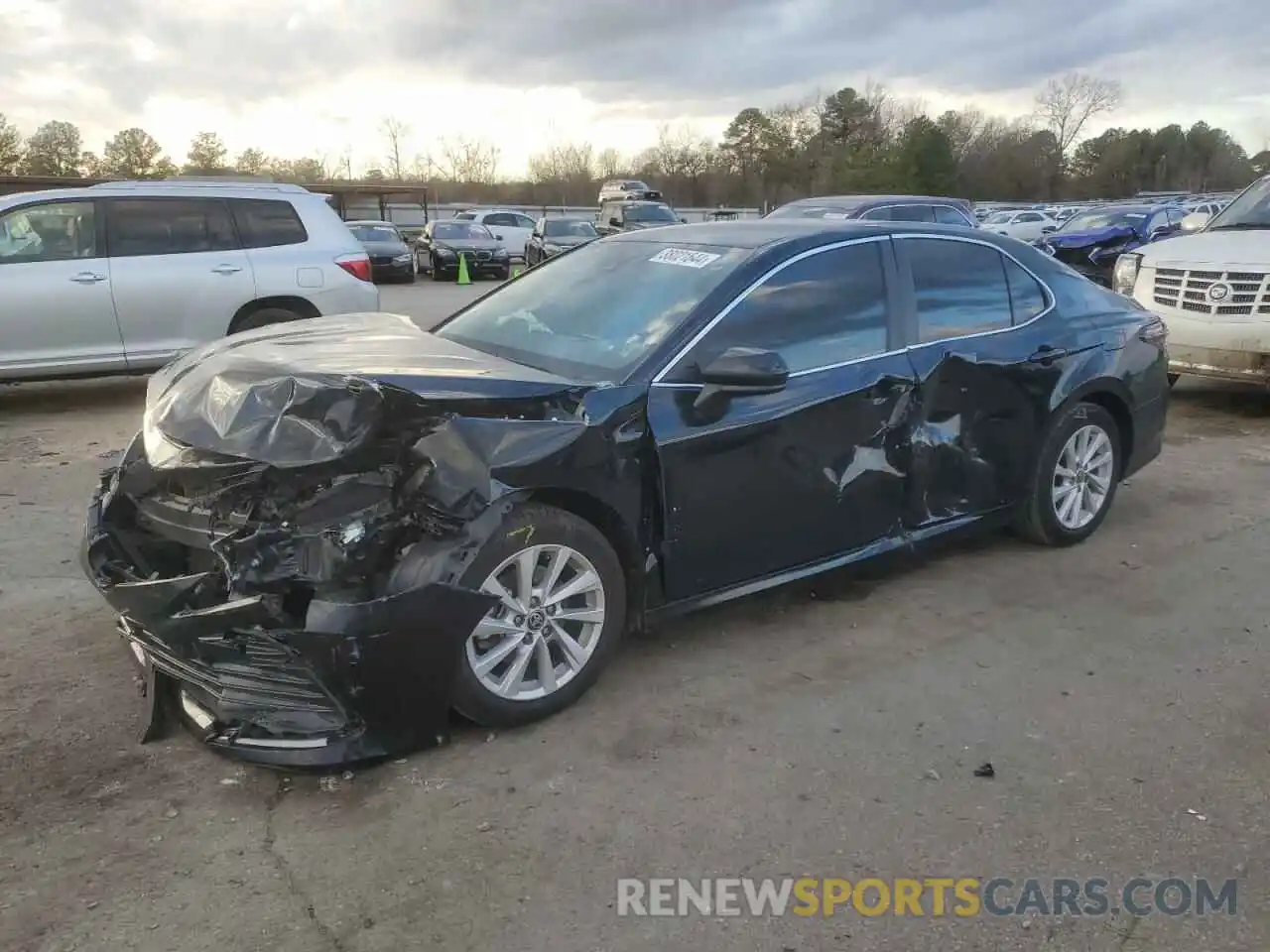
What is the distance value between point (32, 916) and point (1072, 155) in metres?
96.6

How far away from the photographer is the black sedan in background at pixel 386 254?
23312 millimetres

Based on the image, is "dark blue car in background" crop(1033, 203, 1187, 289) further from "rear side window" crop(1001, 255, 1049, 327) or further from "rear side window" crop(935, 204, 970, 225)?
"rear side window" crop(1001, 255, 1049, 327)

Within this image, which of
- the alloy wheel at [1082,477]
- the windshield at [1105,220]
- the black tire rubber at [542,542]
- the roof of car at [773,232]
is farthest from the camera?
the windshield at [1105,220]

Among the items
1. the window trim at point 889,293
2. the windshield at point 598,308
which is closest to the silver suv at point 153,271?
the windshield at point 598,308

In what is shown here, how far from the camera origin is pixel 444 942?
8.07ft

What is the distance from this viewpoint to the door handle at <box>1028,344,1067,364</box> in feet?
16.0

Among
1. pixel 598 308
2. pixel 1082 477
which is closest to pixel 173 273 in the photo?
pixel 598 308

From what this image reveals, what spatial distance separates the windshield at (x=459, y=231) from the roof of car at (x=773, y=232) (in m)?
21.5

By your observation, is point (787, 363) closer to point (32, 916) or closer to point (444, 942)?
point (444, 942)

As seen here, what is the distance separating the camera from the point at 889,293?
441 centimetres

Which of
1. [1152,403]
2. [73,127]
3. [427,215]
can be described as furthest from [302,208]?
[73,127]

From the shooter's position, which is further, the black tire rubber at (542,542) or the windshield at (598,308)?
the windshield at (598,308)

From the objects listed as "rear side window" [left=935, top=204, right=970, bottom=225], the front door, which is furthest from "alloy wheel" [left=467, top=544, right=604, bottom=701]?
"rear side window" [left=935, top=204, right=970, bottom=225]

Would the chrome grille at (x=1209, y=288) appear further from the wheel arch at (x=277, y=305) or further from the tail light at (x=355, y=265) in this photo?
the wheel arch at (x=277, y=305)
